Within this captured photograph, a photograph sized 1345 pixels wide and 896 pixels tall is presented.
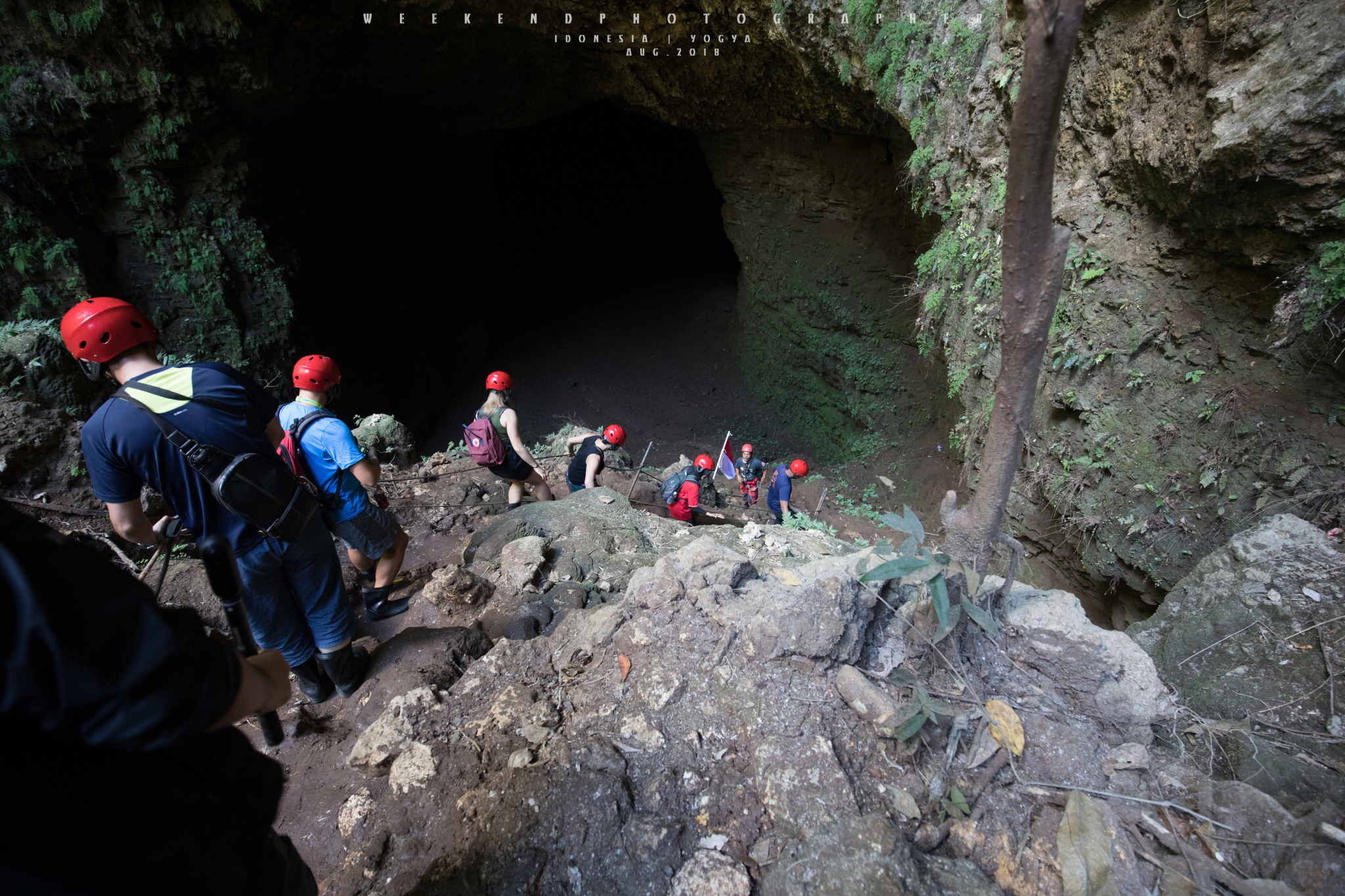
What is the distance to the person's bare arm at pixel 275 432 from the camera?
263cm

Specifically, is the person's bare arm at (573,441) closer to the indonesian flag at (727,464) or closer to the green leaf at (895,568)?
the indonesian flag at (727,464)

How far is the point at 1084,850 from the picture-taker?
1499mm

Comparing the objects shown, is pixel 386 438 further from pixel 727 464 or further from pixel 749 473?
pixel 749 473

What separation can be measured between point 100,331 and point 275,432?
0.71 meters

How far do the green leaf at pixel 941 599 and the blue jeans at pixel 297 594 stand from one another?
266 cm

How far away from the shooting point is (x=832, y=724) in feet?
6.06

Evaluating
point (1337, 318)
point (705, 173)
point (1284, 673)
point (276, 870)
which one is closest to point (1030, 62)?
point (1284, 673)

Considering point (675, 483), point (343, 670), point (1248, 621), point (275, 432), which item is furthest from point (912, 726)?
point (675, 483)

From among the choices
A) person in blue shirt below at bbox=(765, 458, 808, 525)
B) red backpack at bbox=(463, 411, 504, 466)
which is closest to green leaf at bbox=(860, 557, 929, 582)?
red backpack at bbox=(463, 411, 504, 466)

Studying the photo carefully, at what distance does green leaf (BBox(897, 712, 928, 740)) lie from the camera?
1.70m

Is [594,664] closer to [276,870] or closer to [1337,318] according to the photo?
[276,870]

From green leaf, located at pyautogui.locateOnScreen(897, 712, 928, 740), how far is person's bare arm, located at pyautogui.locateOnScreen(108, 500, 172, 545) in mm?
2981

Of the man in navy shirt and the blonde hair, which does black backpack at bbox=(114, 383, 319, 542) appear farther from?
the blonde hair

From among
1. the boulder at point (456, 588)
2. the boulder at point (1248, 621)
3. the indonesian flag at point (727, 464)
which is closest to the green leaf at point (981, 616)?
the boulder at point (1248, 621)
